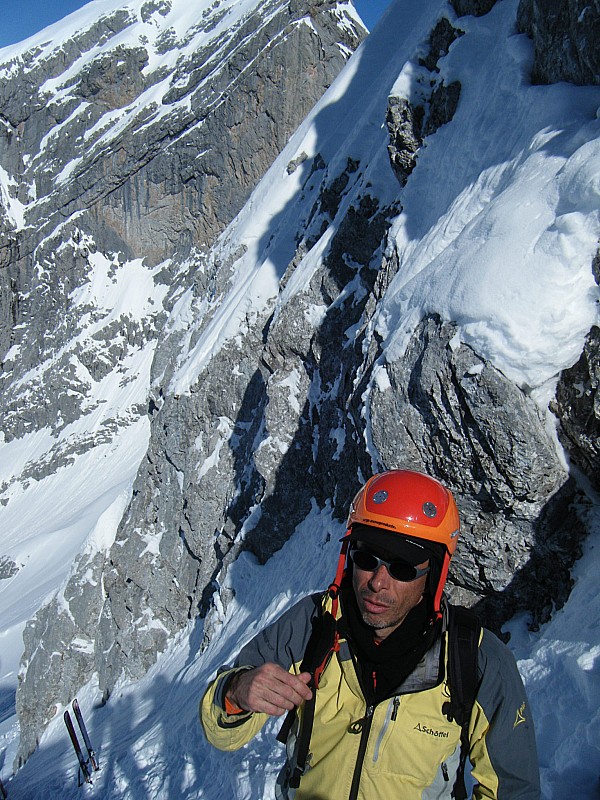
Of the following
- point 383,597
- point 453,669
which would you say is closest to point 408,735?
point 453,669

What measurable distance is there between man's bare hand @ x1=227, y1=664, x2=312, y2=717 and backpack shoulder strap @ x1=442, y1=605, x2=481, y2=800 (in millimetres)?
655

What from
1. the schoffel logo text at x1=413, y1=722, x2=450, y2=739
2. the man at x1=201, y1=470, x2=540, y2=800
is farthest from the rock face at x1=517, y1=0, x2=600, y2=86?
the schoffel logo text at x1=413, y1=722, x2=450, y2=739

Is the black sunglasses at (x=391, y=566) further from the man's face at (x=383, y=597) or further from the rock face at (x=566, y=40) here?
→ the rock face at (x=566, y=40)

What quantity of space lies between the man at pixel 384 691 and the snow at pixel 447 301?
239 centimetres

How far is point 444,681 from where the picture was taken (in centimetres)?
253

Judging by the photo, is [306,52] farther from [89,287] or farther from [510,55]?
[510,55]

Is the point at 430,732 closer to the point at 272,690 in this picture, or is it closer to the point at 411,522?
the point at 272,690

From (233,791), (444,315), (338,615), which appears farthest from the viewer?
(233,791)

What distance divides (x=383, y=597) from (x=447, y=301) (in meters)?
4.95

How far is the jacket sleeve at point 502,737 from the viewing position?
2.42m

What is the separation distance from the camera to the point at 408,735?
2.54m

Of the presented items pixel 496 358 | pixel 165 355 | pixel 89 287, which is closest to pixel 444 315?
pixel 496 358

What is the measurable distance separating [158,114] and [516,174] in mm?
58924

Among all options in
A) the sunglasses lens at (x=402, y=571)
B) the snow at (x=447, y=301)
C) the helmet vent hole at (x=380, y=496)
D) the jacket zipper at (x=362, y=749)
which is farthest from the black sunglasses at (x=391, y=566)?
the snow at (x=447, y=301)
